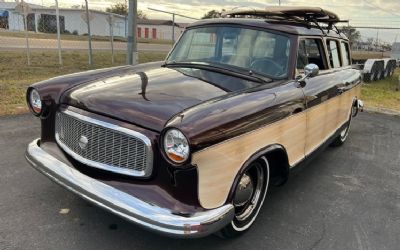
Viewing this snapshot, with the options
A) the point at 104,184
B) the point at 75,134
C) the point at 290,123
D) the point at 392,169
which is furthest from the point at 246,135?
the point at 392,169

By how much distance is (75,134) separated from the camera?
3.24 m

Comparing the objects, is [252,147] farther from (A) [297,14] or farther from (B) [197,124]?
(A) [297,14]

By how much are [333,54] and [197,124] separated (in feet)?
10.8

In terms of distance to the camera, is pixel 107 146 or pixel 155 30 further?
pixel 155 30

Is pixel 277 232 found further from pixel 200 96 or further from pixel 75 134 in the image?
pixel 75 134

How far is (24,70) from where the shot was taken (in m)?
11.2

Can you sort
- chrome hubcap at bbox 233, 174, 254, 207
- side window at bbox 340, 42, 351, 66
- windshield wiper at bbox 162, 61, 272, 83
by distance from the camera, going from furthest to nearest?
side window at bbox 340, 42, 351, 66 → windshield wiper at bbox 162, 61, 272, 83 → chrome hubcap at bbox 233, 174, 254, 207

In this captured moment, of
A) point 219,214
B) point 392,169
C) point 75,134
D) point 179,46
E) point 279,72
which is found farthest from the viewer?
point 392,169

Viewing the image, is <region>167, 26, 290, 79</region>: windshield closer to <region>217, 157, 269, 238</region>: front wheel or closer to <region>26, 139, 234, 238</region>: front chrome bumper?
<region>217, 157, 269, 238</region>: front wheel

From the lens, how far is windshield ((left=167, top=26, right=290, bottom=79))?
4.09 m

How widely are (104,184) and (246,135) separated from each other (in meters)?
1.07

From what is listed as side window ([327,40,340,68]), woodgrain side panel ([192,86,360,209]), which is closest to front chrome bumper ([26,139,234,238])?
woodgrain side panel ([192,86,360,209])

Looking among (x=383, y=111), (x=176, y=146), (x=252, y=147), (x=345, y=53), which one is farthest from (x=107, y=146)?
(x=383, y=111)

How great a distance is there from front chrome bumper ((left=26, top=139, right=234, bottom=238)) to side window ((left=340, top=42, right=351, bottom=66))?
149 inches
